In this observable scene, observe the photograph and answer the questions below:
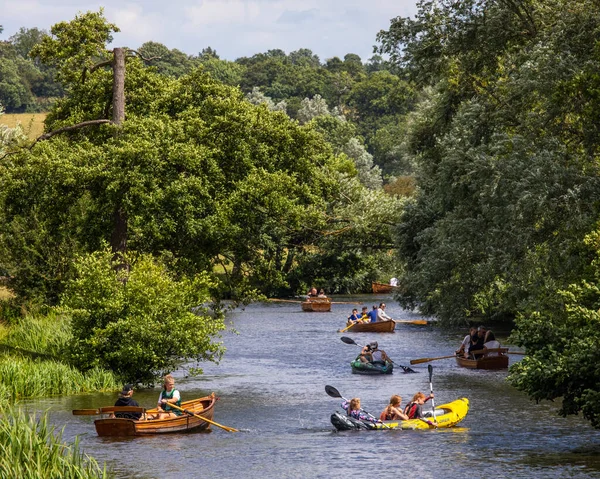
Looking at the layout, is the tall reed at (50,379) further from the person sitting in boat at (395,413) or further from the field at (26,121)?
the field at (26,121)

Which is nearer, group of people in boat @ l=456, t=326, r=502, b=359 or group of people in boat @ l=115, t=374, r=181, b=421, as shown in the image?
group of people in boat @ l=115, t=374, r=181, b=421

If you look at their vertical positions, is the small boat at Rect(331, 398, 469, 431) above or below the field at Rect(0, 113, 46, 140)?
below

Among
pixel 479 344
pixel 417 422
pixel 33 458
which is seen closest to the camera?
pixel 33 458

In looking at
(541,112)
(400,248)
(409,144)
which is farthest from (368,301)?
(541,112)

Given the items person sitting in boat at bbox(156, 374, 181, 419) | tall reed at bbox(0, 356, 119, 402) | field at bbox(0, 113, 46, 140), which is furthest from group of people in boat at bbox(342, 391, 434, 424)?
field at bbox(0, 113, 46, 140)

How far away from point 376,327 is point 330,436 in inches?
1075

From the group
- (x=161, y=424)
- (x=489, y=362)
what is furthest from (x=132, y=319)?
(x=489, y=362)

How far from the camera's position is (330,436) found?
2630cm

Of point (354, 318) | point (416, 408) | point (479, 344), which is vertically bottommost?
point (416, 408)

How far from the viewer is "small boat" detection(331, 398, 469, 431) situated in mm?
26625

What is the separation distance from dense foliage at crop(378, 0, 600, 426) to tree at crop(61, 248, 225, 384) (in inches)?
395

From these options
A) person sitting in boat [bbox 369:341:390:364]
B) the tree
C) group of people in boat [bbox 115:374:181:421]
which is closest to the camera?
group of people in boat [bbox 115:374:181:421]

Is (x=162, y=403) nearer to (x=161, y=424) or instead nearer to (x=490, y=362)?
(x=161, y=424)

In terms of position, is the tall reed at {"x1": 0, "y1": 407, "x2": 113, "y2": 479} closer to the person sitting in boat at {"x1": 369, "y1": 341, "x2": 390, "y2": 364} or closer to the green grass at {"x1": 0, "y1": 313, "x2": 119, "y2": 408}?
the green grass at {"x1": 0, "y1": 313, "x2": 119, "y2": 408}
